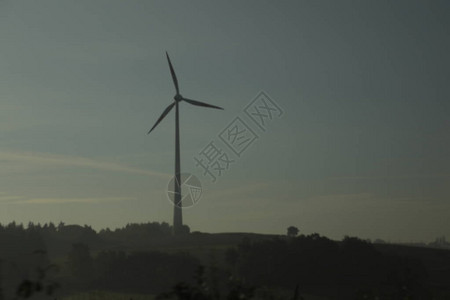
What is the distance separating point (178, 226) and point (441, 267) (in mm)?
73852

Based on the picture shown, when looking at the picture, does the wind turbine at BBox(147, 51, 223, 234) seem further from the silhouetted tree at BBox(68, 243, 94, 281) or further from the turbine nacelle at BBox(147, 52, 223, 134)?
the silhouetted tree at BBox(68, 243, 94, 281)

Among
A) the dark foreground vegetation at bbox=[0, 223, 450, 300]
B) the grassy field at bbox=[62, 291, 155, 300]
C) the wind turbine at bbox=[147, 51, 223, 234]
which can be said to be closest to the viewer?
the grassy field at bbox=[62, 291, 155, 300]

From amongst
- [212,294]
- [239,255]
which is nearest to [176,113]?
[239,255]

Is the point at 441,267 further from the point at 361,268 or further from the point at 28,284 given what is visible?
the point at 28,284

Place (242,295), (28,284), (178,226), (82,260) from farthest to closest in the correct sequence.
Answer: (178,226) → (82,260) → (242,295) → (28,284)

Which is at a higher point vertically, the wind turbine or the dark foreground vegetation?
the wind turbine

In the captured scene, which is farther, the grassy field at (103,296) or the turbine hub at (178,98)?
the turbine hub at (178,98)

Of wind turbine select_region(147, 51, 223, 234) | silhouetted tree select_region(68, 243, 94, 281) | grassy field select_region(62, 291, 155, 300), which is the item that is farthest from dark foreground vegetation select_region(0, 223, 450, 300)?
wind turbine select_region(147, 51, 223, 234)

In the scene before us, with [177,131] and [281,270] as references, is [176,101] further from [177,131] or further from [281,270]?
[281,270]

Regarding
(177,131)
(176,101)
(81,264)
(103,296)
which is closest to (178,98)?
(176,101)

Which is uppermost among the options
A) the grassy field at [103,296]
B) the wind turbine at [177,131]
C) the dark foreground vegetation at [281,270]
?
the wind turbine at [177,131]

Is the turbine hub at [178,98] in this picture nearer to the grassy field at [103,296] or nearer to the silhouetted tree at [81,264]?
the silhouetted tree at [81,264]

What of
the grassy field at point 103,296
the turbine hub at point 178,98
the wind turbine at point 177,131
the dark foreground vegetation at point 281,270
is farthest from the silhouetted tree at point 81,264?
the turbine hub at point 178,98

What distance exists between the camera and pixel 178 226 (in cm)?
18088
